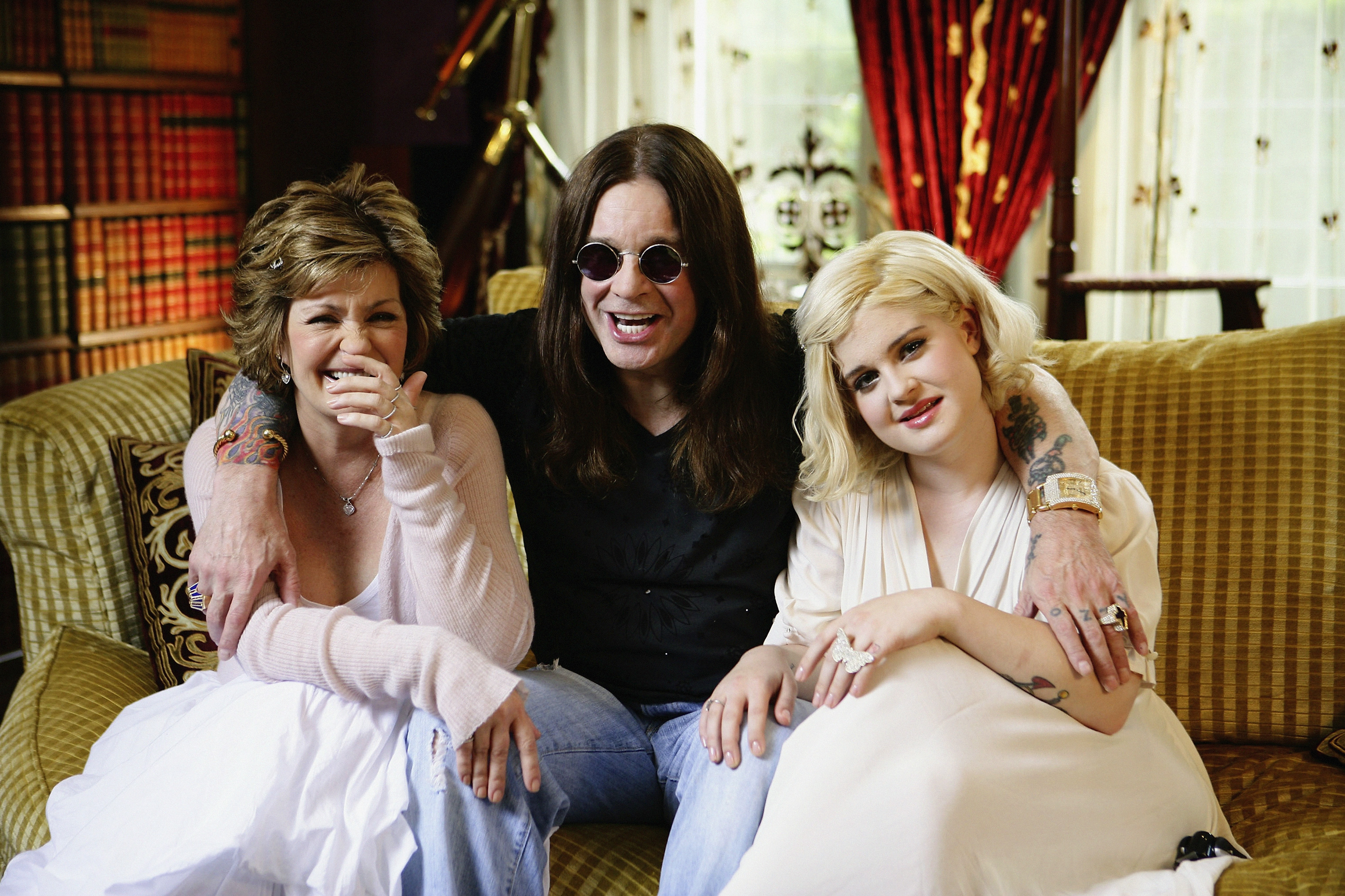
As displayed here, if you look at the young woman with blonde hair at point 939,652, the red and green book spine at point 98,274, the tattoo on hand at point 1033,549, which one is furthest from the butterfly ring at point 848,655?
the red and green book spine at point 98,274

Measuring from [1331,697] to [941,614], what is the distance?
0.79 m

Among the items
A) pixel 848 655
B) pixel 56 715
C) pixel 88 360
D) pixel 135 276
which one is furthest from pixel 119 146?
pixel 848 655

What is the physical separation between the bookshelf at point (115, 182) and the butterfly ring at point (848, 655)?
252 centimetres

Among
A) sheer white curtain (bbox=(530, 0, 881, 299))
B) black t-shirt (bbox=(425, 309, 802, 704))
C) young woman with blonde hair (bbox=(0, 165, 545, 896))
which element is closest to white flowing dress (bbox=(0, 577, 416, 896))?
young woman with blonde hair (bbox=(0, 165, 545, 896))

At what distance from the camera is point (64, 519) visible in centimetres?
179

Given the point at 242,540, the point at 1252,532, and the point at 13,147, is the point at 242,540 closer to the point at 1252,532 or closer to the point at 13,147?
the point at 1252,532

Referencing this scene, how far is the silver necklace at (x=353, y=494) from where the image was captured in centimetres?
151

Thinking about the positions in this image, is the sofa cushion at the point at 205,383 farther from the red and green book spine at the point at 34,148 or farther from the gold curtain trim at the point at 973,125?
the gold curtain trim at the point at 973,125

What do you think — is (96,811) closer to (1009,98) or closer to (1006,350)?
(1006,350)

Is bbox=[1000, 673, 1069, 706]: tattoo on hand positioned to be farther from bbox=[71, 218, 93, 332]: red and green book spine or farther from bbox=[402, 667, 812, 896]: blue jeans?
bbox=[71, 218, 93, 332]: red and green book spine

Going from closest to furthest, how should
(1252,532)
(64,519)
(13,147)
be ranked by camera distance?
(1252,532) → (64,519) → (13,147)

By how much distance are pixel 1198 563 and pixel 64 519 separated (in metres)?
1.75

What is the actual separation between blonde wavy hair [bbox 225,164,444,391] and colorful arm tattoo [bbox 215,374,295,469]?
25 mm

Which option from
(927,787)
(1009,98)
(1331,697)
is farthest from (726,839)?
(1009,98)
